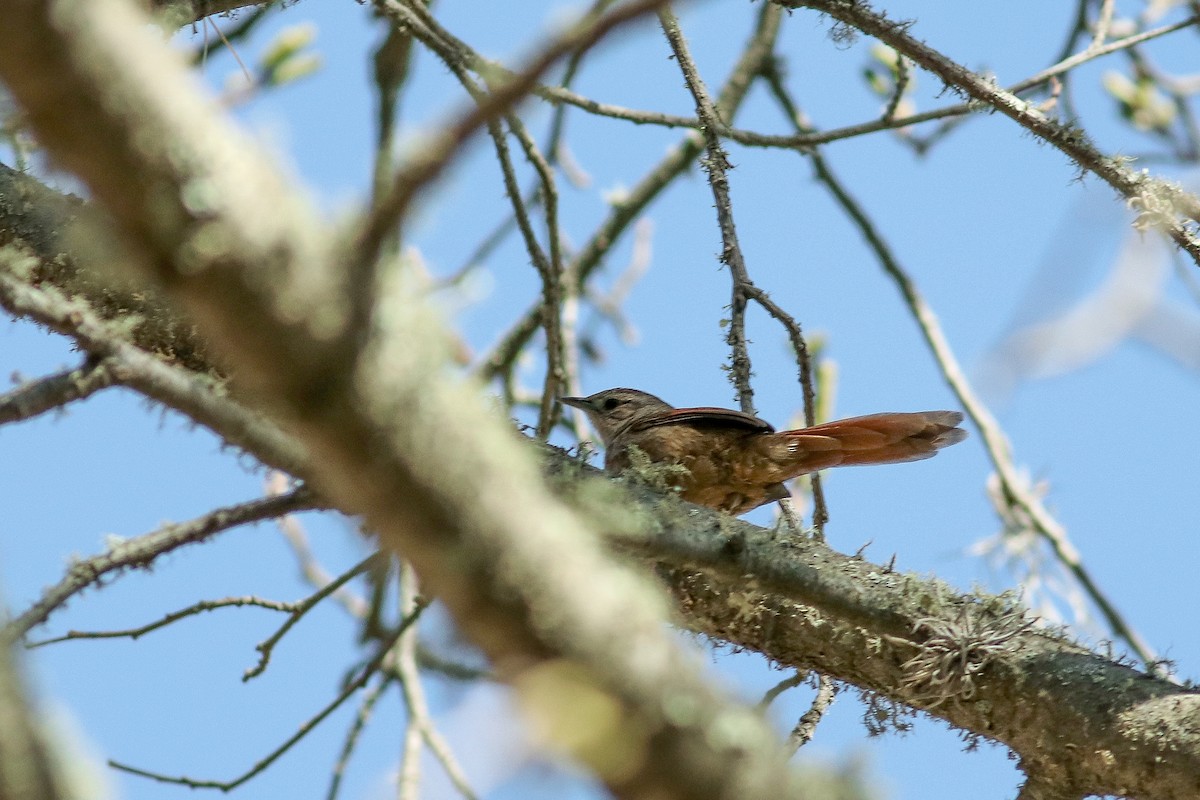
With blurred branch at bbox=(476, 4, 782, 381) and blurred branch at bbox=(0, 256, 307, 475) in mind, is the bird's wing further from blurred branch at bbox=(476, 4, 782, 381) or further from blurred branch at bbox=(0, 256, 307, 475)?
blurred branch at bbox=(0, 256, 307, 475)

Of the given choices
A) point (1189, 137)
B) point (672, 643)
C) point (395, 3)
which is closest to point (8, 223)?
point (395, 3)

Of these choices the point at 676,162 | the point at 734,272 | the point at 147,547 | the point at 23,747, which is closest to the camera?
the point at 23,747

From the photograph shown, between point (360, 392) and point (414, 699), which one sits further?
point (414, 699)

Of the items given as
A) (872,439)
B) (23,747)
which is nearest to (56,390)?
(23,747)

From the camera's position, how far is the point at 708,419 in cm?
402

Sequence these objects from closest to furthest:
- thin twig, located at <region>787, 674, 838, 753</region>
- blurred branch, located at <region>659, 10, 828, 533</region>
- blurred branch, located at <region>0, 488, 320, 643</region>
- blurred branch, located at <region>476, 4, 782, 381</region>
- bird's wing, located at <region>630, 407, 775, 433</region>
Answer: blurred branch, located at <region>0, 488, 320, 643</region>, thin twig, located at <region>787, 674, 838, 753</region>, blurred branch, located at <region>659, 10, 828, 533</region>, bird's wing, located at <region>630, 407, 775, 433</region>, blurred branch, located at <region>476, 4, 782, 381</region>

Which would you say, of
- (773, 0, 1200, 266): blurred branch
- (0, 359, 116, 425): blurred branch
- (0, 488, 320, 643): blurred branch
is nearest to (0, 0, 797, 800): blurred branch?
(0, 359, 116, 425): blurred branch

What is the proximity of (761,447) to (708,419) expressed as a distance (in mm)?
199

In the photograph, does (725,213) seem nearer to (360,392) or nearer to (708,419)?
(708,419)

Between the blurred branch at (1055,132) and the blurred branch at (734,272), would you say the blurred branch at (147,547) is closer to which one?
the blurred branch at (734,272)

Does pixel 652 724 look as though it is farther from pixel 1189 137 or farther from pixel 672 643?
pixel 1189 137

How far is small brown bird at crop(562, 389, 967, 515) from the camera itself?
155 inches

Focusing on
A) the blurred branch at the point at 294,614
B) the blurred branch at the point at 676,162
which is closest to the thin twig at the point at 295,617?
the blurred branch at the point at 294,614

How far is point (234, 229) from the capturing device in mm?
1108
